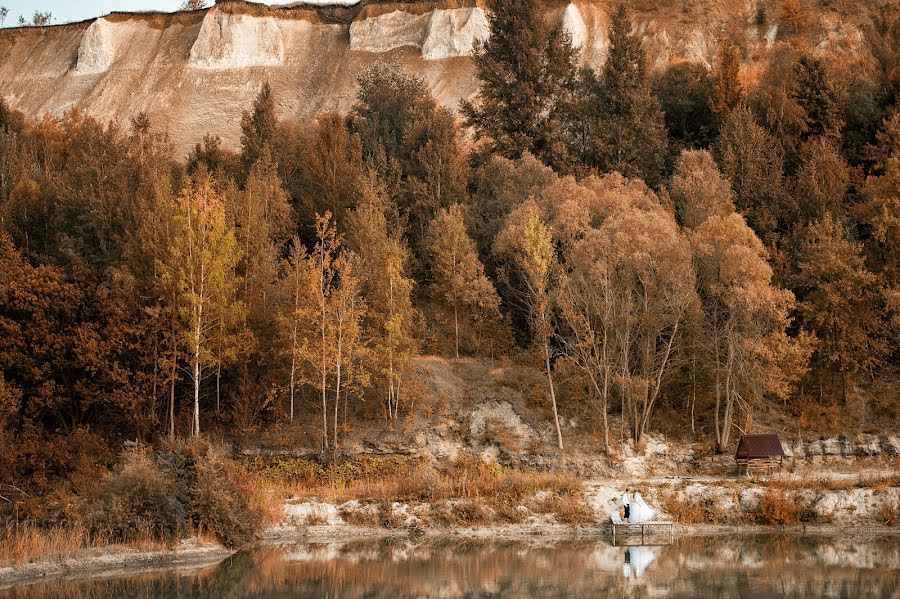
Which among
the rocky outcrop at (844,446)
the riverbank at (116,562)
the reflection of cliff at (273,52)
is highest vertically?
the reflection of cliff at (273,52)

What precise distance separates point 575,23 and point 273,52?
97.0ft

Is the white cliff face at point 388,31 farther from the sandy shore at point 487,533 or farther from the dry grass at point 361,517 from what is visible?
the sandy shore at point 487,533

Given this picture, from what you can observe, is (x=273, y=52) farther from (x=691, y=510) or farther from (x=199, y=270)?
(x=691, y=510)

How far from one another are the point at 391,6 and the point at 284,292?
217 ft

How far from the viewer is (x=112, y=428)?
45312 millimetres

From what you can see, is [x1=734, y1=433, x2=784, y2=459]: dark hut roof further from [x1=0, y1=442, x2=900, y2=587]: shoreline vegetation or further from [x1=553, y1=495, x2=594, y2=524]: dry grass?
[x1=553, y1=495, x2=594, y2=524]: dry grass

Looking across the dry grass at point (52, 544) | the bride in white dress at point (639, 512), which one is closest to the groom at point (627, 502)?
the bride in white dress at point (639, 512)

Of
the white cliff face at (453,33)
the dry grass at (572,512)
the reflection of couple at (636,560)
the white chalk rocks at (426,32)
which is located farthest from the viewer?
the white chalk rocks at (426,32)

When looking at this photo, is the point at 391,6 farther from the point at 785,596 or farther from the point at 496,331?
the point at 785,596

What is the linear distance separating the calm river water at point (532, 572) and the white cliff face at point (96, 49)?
8611cm

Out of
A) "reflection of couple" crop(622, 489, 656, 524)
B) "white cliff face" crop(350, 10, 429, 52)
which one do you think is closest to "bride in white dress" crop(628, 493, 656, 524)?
"reflection of couple" crop(622, 489, 656, 524)

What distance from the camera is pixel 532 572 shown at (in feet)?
97.7

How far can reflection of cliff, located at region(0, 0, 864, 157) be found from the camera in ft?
320

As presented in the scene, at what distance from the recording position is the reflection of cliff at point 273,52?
A: 97.6 m
